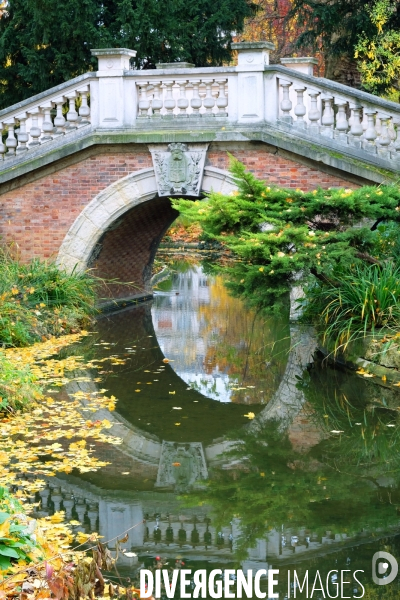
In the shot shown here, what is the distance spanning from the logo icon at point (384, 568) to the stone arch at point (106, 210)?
28.5ft

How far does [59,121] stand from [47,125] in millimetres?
197

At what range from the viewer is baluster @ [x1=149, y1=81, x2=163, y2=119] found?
1345 centimetres

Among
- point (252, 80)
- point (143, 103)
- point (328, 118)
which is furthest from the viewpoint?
point (143, 103)

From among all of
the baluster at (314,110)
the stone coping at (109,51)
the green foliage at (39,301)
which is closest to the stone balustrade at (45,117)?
the stone coping at (109,51)

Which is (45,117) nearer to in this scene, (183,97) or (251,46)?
(183,97)

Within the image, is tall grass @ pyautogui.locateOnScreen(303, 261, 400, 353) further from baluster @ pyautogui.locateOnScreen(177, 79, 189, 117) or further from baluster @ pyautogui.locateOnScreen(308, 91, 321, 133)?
baluster @ pyautogui.locateOnScreen(177, 79, 189, 117)

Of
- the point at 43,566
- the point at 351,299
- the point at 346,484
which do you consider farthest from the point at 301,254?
the point at 43,566

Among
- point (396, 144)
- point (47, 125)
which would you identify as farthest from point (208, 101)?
point (396, 144)

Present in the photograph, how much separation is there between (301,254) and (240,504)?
3.92 m

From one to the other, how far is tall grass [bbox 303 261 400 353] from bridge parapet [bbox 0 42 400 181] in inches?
87.7

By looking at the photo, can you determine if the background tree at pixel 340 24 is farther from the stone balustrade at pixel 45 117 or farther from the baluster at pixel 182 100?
the stone balustrade at pixel 45 117

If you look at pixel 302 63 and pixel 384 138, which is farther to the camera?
pixel 302 63

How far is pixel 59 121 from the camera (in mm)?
13938

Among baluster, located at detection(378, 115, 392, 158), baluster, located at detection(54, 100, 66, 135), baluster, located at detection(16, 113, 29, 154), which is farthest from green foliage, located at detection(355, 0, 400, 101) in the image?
baluster, located at detection(16, 113, 29, 154)
